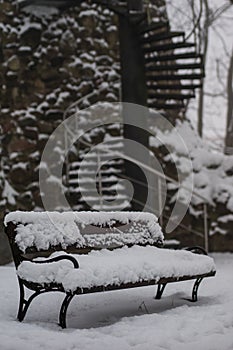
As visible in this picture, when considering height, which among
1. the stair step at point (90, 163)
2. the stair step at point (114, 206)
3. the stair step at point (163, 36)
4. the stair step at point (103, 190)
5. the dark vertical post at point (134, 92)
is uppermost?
the stair step at point (163, 36)

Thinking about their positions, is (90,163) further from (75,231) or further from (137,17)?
(75,231)

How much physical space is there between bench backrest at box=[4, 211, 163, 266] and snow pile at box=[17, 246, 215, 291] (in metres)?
0.12

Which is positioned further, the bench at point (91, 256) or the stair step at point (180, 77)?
the stair step at point (180, 77)

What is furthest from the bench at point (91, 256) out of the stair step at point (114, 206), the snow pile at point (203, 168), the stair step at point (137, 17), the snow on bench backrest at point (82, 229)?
the stair step at point (137, 17)

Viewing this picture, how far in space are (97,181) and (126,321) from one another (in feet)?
14.8

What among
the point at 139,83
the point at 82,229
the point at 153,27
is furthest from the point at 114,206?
the point at 82,229

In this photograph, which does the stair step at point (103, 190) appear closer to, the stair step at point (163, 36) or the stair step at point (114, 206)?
the stair step at point (114, 206)

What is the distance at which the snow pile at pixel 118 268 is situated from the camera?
126 inches

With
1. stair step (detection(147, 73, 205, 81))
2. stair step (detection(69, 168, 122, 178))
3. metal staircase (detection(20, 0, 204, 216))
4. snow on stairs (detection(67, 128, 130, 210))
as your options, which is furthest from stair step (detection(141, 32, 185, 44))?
stair step (detection(69, 168, 122, 178))

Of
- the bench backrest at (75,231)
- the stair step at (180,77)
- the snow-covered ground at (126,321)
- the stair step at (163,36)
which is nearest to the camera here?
the snow-covered ground at (126,321)

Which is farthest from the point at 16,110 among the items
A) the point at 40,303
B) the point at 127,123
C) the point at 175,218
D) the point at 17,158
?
the point at 40,303

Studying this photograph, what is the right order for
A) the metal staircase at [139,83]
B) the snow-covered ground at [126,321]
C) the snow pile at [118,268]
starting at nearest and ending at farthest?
the snow-covered ground at [126,321] < the snow pile at [118,268] < the metal staircase at [139,83]

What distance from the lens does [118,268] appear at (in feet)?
11.2

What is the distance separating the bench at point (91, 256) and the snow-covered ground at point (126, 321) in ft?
0.52
